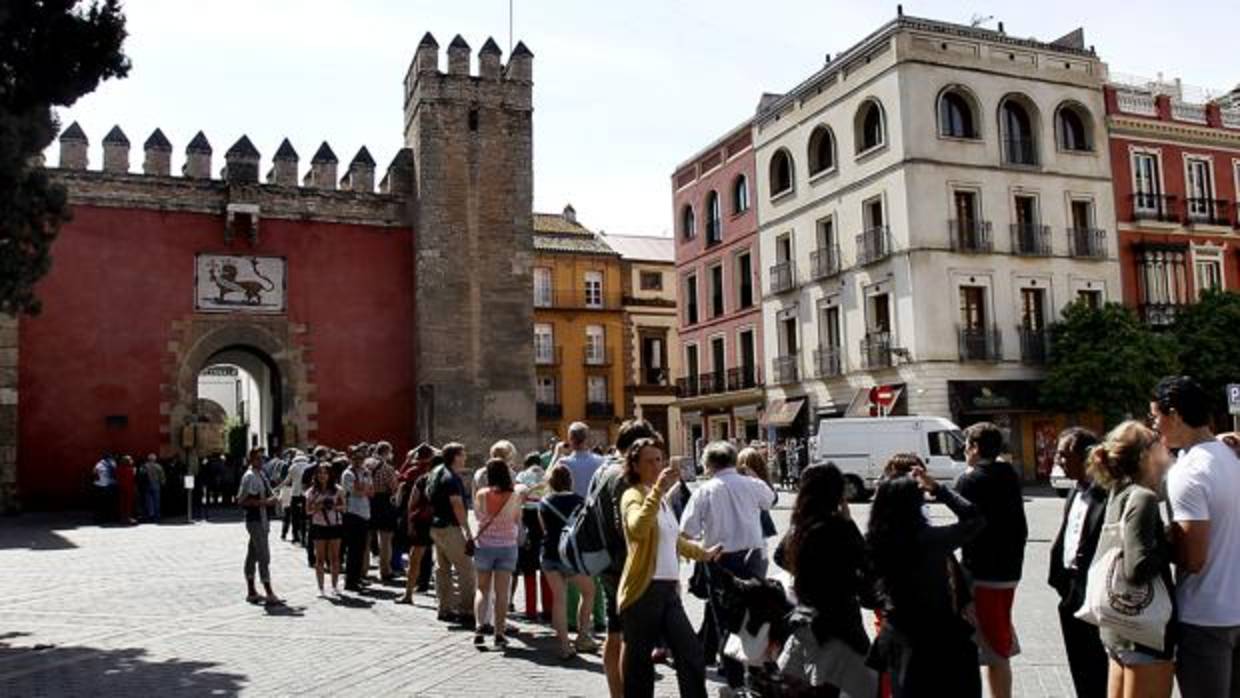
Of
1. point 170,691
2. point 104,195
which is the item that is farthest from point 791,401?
point 170,691

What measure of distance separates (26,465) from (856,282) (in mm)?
21336

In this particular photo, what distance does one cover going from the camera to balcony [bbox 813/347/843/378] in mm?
30484

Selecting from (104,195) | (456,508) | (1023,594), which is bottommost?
(1023,594)

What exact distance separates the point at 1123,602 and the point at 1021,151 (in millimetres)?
28190

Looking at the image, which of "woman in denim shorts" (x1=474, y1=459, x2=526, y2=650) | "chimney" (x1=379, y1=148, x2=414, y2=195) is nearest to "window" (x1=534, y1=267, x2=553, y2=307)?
"chimney" (x1=379, y1=148, x2=414, y2=195)

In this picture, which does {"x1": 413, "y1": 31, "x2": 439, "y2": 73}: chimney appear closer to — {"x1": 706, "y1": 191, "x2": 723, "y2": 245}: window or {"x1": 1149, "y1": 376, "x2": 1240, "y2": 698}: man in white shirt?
{"x1": 706, "y1": 191, "x2": 723, "y2": 245}: window

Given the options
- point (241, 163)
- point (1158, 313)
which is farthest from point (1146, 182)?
point (241, 163)

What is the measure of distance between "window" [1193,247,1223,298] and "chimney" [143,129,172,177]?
1121 inches

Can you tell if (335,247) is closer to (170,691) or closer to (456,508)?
(456,508)

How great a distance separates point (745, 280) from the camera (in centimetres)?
3594

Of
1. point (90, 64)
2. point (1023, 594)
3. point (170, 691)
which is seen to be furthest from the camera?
point (1023, 594)

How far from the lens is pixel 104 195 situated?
2264cm

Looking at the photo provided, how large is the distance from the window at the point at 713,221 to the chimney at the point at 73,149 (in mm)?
21104

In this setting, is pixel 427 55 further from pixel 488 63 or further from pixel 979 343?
pixel 979 343
